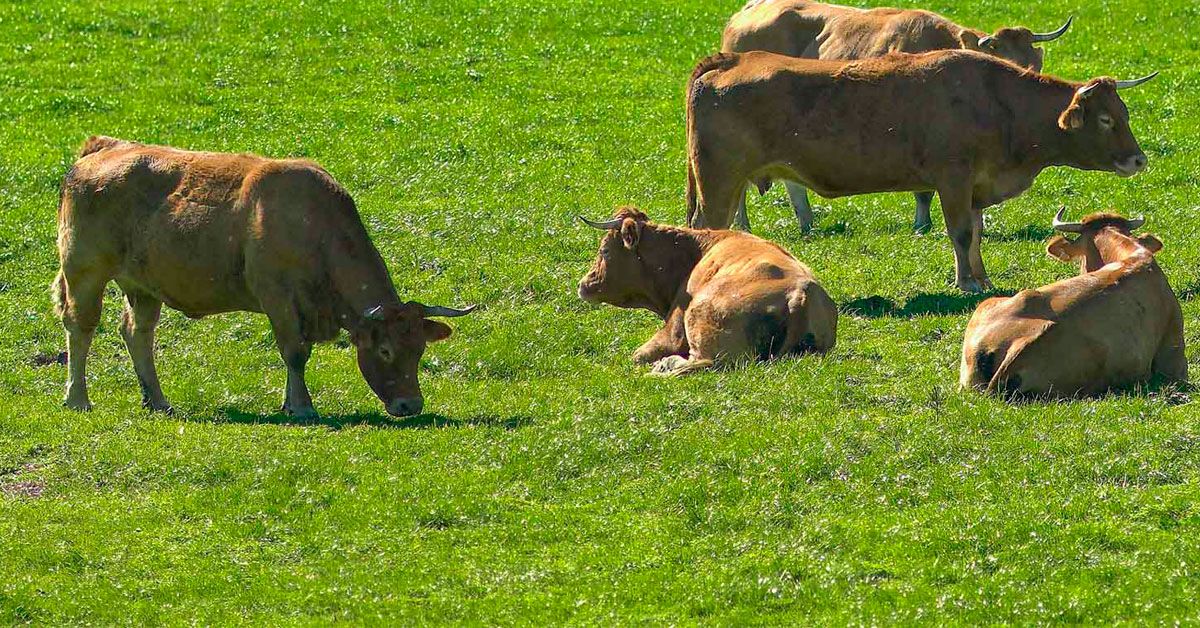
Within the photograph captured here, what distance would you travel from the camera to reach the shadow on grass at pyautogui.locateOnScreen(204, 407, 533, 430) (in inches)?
675

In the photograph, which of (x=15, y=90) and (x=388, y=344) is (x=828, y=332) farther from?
(x=15, y=90)

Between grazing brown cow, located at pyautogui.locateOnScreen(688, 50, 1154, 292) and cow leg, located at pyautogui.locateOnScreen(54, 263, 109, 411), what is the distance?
7.12 meters

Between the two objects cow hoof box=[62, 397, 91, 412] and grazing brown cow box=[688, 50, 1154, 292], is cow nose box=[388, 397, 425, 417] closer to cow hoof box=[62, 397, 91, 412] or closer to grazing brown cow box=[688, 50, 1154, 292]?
cow hoof box=[62, 397, 91, 412]

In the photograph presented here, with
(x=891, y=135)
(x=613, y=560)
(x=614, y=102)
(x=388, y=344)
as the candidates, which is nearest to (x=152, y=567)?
(x=613, y=560)

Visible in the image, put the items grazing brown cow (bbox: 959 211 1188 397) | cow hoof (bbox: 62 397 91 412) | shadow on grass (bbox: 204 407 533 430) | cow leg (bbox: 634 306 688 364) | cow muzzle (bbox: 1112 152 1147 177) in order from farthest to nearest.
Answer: cow muzzle (bbox: 1112 152 1147 177) < cow leg (bbox: 634 306 688 364) < cow hoof (bbox: 62 397 91 412) < shadow on grass (bbox: 204 407 533 430) < grazing brown cow (bbox: 959 211 1188 397)

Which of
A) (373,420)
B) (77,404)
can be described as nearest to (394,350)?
(373,420)

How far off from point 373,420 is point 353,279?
1406 millimetres

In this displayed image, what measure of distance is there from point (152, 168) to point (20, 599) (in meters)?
6.88

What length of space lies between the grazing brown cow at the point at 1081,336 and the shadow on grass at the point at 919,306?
3.30 metres

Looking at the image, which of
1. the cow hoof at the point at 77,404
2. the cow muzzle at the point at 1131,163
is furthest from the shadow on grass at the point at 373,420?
the cow muzzle at the point at 1131,163

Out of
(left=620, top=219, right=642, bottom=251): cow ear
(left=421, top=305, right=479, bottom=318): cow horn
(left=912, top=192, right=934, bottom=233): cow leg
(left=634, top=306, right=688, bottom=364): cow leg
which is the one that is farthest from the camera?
(left=912, top=192, right=934, bottom=233): cow leg

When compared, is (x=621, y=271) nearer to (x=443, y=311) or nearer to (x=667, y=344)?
(x=667, y=344)

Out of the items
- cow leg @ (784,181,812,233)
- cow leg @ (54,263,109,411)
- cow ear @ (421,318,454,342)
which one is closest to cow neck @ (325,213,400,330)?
cow ear @ (421,318,454,342)

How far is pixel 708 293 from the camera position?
18922 mm
